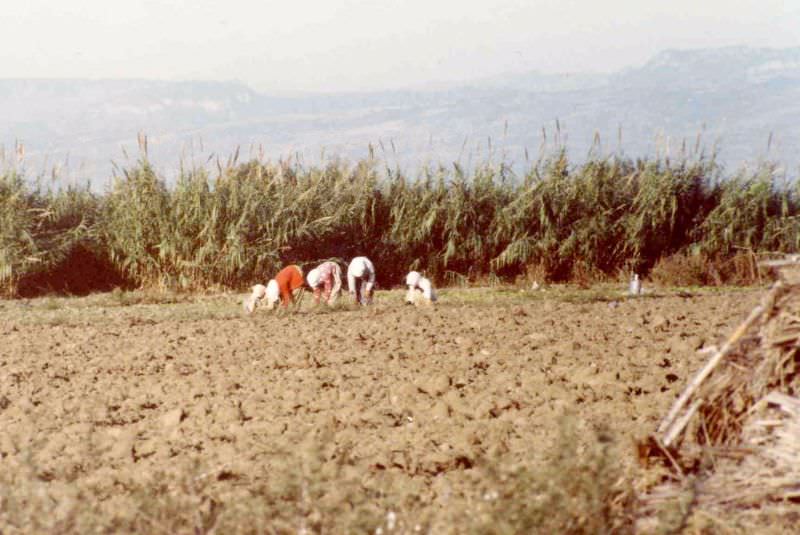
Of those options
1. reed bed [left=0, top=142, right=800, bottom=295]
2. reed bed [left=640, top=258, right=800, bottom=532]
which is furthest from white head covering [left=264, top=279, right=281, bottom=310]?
reed bed [left=640, top=258, right=800, bottom=532]

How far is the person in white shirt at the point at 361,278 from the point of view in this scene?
13930mm

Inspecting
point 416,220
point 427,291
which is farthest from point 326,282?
point 416,220

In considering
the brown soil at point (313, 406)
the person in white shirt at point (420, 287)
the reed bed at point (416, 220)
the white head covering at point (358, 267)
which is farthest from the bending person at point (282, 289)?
the reed bed at point (416, 220)

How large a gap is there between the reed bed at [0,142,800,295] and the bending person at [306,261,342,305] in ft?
12.8

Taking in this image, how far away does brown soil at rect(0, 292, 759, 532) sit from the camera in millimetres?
4871

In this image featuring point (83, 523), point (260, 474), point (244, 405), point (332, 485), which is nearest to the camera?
point (83, 523)

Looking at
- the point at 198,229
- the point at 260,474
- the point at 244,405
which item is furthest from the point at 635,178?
the point at 260,474

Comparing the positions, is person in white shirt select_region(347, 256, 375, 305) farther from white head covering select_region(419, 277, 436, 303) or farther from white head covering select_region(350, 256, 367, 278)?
white head covering select_region(419, 277, 436, 303)

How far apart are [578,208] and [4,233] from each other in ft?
28.3

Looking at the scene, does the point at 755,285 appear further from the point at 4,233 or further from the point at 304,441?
the point at 304,441

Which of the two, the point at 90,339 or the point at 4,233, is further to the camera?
the point at 4,233

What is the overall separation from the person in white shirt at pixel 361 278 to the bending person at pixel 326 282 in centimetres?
18

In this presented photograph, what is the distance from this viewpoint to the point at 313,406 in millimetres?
7516

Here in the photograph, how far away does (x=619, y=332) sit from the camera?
10.7m
